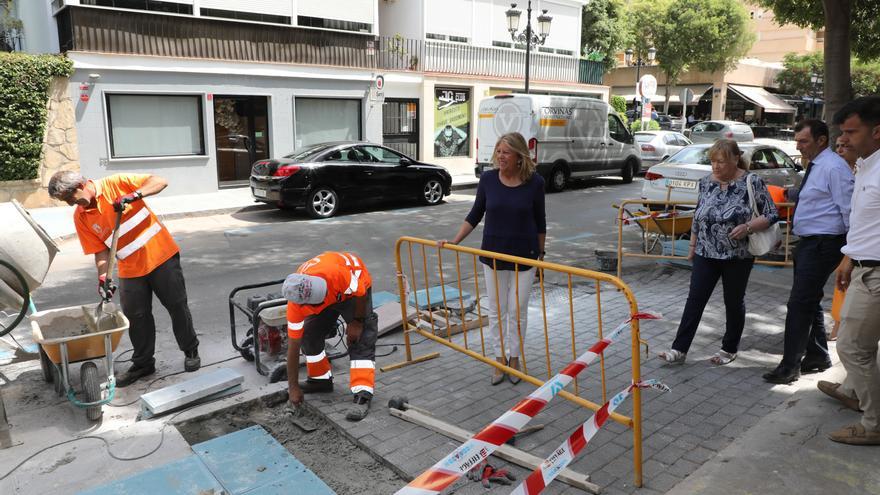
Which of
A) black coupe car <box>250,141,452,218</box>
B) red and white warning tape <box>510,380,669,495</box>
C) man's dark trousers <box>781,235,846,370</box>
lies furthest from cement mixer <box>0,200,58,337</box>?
black coupe car <box>250,141,452,218</box>

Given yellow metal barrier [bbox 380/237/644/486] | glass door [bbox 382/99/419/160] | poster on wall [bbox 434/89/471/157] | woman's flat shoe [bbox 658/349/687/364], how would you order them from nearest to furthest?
yellow metal barrier [bbox 380/237/644/486] < woman's flat shoe [bbox 658/349/687/364] < glass door [bbox 382/99/419/160] < poster on wall [bbox 434/89/471/157]

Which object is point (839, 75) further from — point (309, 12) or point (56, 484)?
point (309, 12)

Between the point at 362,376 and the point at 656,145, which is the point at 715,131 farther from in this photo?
the point at 362,376

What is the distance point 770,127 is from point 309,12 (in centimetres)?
3875

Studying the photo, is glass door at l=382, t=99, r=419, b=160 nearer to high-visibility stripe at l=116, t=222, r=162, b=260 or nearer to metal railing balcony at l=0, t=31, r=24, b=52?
metal railing balcony at l=0, t=31, r=24, b=52

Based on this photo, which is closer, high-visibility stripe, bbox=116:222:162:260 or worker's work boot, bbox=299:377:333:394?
worker's work boot, bbox=299:377:333:394

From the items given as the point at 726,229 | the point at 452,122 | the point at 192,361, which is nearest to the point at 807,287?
the point at 726,229

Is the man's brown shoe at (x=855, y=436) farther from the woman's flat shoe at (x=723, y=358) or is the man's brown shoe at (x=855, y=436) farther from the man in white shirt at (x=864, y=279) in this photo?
the woman's flat shoe at (x=723, y=358)

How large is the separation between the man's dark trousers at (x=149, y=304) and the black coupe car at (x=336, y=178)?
732cm

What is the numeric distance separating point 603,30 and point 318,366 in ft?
97.7

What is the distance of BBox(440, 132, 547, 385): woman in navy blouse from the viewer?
444 centimetres

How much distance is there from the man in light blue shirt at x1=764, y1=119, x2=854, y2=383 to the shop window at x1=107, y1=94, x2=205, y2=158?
14387 mm

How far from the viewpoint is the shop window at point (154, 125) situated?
14.6m

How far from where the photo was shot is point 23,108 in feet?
42.4
